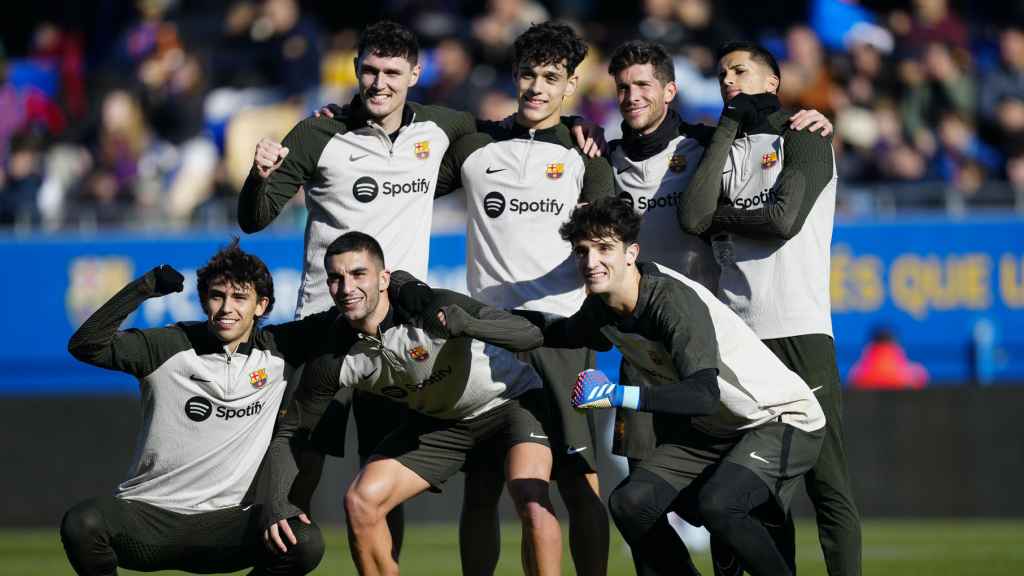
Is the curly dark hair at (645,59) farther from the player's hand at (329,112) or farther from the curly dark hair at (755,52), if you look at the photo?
the player's hand at (329,112)

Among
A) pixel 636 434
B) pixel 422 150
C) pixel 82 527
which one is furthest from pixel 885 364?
pixel 82 527

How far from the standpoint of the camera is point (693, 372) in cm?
701

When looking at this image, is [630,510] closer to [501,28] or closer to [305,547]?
[305,547]

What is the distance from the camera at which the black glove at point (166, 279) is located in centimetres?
757

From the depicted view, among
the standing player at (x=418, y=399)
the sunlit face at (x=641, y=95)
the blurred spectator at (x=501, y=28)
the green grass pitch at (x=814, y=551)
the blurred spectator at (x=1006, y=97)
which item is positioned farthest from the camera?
the blurred spectator at (x=501, y=28)

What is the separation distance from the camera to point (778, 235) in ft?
25.4

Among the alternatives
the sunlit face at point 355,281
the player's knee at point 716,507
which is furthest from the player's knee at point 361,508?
the player's knee at point 716,507

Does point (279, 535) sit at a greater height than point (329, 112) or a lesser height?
lesser

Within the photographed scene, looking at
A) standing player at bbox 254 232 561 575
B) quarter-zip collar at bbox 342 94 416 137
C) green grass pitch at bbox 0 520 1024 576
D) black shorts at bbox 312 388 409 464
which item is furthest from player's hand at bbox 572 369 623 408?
green grass pitch at bbox 0 520 1024 576

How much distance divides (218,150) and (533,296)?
10.3 m

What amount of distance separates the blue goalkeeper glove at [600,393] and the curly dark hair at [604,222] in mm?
662

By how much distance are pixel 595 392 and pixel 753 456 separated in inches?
38.4

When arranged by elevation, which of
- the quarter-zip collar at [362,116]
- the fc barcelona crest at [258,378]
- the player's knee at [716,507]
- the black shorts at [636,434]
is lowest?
the player's knee at [716,507]

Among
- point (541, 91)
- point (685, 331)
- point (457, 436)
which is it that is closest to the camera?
point (685, 331)
